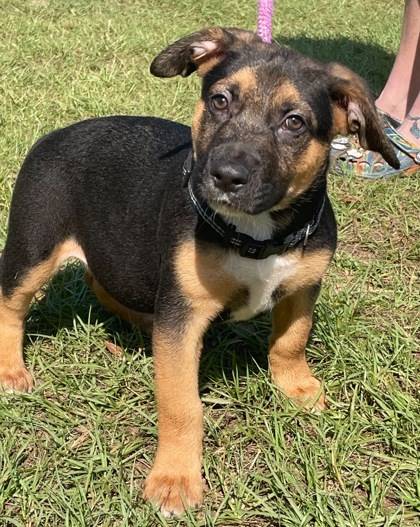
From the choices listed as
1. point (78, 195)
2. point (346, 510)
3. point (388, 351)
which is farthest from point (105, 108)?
point (346, 510)

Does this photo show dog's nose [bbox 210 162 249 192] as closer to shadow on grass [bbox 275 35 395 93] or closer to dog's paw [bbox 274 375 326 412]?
dog's paw [bbox 274 375 326 412]

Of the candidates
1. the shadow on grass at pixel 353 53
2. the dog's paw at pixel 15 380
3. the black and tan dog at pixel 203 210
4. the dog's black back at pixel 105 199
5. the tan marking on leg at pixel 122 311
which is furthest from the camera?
the shadow on grass at pixel 353 53

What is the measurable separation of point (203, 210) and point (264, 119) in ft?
1.51

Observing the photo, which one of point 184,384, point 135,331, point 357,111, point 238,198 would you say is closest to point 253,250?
point 238,198

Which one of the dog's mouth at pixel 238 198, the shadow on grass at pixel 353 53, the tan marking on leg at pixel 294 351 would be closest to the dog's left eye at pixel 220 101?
the dog's mouth at pixel 238 198

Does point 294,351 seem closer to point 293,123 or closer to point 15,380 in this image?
point 293,123

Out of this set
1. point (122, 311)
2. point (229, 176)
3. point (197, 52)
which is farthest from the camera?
point (122, 311)

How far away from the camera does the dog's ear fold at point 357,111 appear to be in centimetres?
315

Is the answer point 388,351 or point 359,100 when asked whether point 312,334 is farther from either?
point 359,100

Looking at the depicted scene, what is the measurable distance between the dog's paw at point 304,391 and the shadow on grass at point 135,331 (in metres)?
0.20

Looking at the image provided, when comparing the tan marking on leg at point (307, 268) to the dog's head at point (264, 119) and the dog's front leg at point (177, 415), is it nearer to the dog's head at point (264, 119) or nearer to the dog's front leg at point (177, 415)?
the dog's head at point (264, 119)

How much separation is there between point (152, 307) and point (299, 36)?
7.67m

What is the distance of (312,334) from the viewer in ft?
13.9

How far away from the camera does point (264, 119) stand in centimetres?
308
